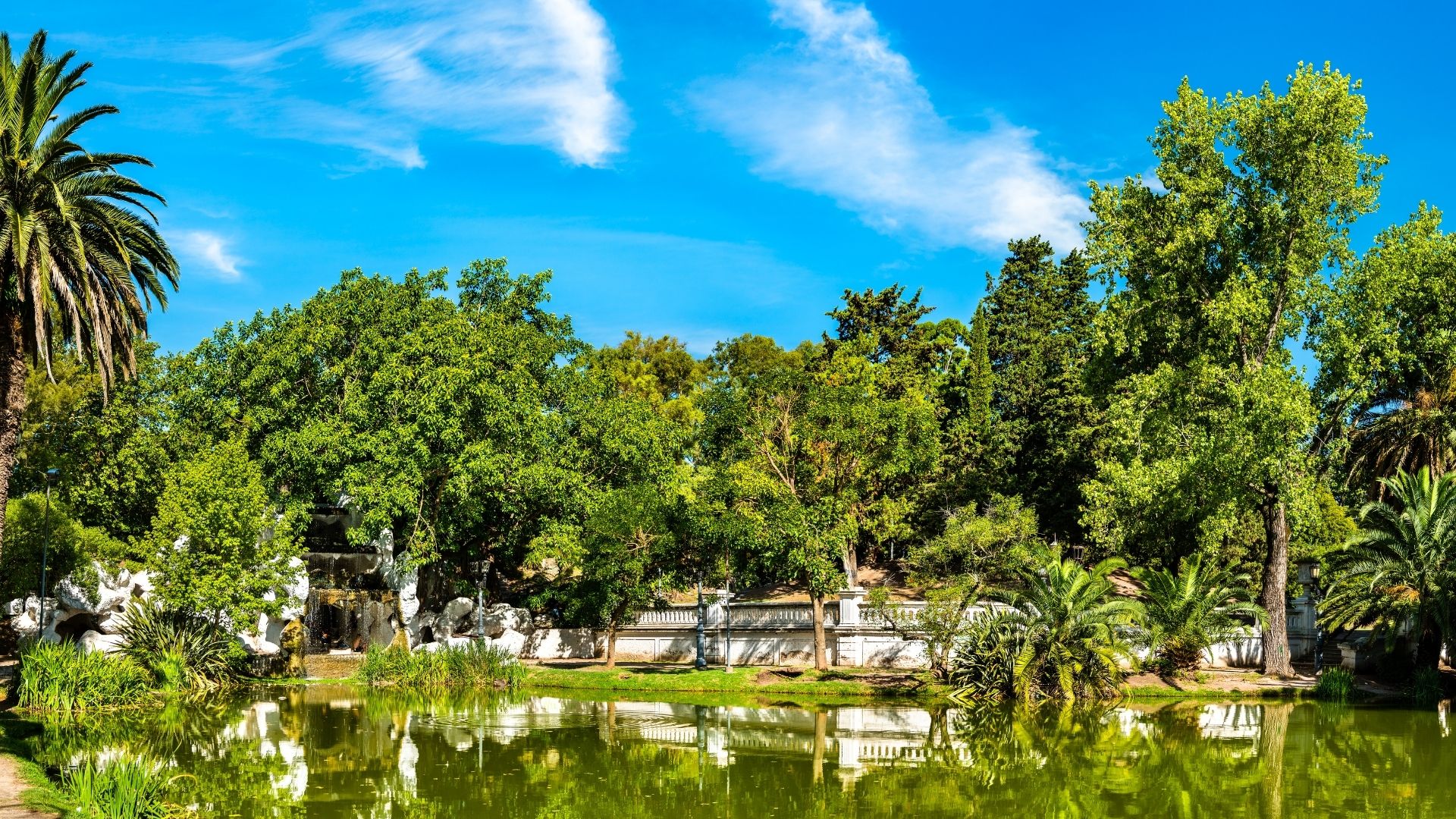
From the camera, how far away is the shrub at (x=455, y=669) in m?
31.7

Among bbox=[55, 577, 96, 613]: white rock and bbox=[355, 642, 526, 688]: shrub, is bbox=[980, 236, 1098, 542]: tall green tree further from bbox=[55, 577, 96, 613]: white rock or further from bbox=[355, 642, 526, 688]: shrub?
bbox=[55, 577, 96, 613]: white rock

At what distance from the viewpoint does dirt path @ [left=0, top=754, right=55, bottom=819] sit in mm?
12064

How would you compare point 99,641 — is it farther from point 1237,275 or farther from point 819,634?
point 1237,275

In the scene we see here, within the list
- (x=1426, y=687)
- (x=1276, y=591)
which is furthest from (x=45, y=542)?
(x=1426, y=687)

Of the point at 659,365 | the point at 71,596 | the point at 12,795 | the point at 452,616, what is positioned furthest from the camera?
the point at 659,365

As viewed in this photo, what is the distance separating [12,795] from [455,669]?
18.8 m

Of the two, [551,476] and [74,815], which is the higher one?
[551,476]

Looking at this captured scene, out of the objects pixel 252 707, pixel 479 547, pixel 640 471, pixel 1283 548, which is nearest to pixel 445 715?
pixel 252 707

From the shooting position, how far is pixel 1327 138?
31172 millimetres

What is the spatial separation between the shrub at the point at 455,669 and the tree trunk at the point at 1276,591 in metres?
21.4

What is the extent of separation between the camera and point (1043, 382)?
48062 millimetres

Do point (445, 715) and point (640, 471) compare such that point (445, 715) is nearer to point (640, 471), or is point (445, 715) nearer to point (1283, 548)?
point (640, 471)

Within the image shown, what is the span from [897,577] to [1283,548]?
710 inches

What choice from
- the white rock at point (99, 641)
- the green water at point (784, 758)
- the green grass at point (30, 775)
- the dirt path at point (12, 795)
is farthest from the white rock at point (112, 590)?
the dirt path at point (12, 795)
